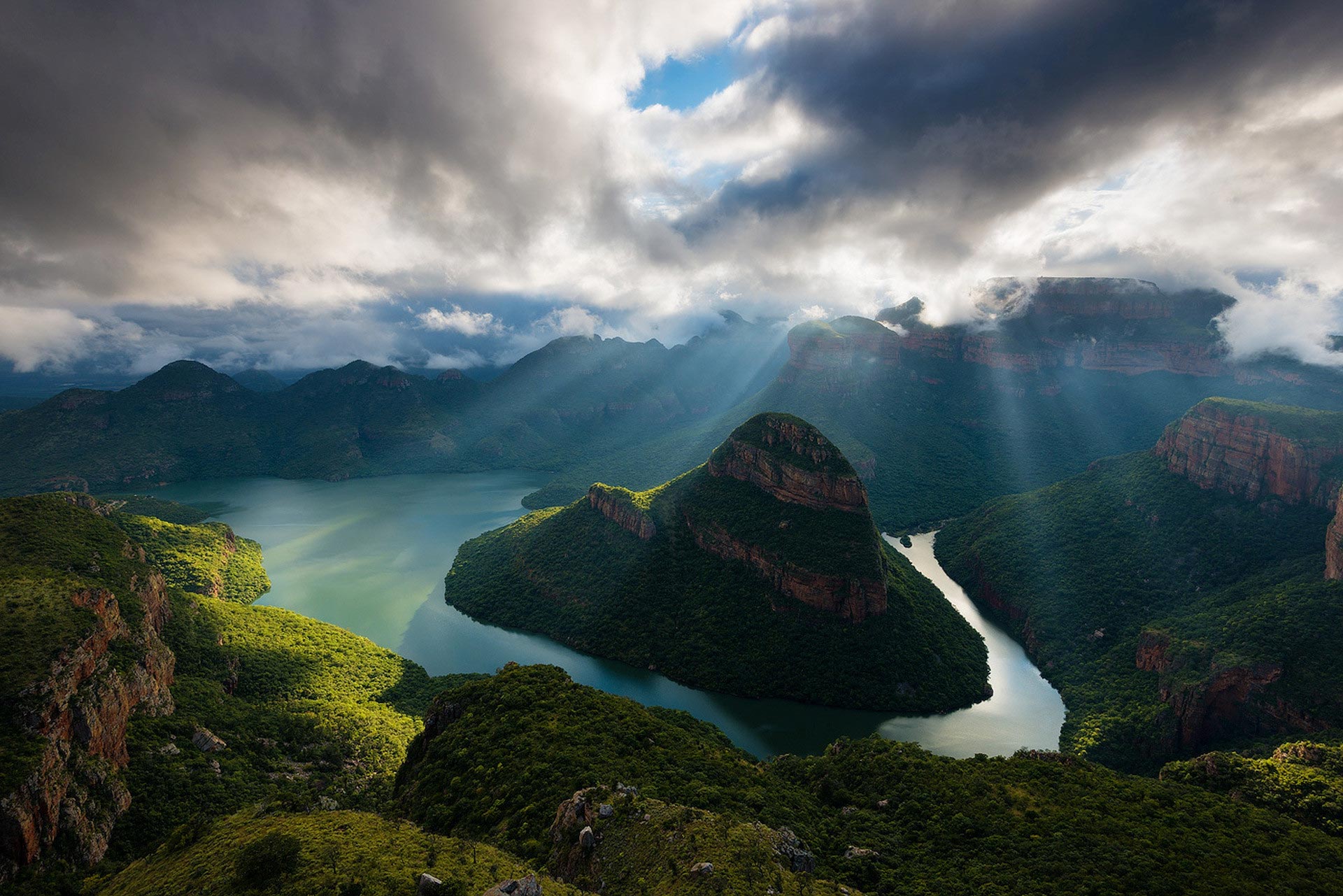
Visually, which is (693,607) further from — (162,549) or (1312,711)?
(162,549)

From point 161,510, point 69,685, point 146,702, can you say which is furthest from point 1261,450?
point 161,510

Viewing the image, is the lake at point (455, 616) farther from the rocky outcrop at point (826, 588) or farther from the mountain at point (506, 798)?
the mountain at point (506, 798)

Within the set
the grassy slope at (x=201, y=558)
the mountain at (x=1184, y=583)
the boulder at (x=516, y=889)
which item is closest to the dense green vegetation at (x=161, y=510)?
the grassy slope at (x=201, y=558)

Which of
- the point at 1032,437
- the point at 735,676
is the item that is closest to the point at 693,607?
the point at 735,676

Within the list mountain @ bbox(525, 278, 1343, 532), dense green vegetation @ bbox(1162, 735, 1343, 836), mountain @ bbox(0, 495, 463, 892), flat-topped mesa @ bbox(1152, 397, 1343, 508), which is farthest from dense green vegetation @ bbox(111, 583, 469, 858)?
flat-topped mesa @ bbox(1152, 397, 1343, 508)

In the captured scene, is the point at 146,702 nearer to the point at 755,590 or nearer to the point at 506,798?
the point at 506,798

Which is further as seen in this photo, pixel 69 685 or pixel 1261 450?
pixel 1261 450

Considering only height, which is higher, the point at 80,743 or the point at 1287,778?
the point at 1287,778

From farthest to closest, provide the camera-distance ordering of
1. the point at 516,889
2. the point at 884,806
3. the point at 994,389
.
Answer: the point at 994,389
the point at 884,806
the point at 516,889
